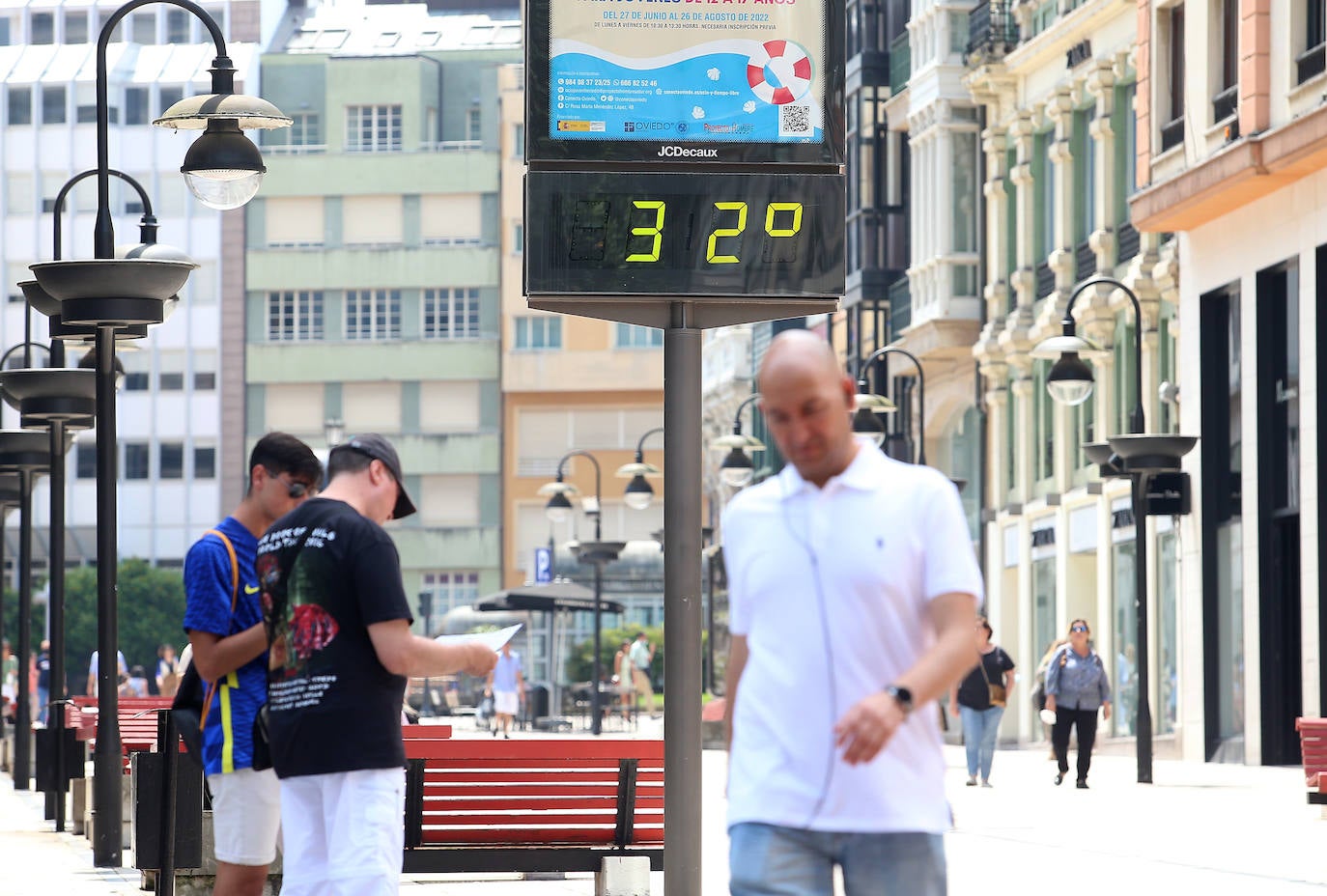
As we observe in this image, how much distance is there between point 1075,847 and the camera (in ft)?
56.3

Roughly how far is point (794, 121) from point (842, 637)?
17.9 feet

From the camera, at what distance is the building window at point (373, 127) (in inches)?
3602

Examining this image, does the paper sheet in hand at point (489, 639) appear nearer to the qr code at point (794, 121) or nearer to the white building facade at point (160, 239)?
the qr code at point (794, 121)

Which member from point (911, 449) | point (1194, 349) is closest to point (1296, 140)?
point (1194, 349)

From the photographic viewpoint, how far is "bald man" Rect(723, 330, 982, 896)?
205 inches

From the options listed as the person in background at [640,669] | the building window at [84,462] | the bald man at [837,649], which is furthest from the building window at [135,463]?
the bald man at [837,649]

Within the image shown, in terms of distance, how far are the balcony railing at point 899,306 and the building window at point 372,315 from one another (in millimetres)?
43517

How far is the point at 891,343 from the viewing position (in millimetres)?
48750

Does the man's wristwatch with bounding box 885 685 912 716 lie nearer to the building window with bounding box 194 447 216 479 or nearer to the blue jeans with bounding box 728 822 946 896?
the blue jeans with bounding box 728 822 946 896

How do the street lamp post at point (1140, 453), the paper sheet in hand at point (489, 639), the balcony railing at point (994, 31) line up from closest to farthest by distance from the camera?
the paper sheet in hand at point (489, 639) → the street lamp post at point (1140, 453) → the balcony railing at point (994, 31)

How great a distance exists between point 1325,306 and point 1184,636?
6.15 meters

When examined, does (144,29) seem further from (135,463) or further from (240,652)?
(240,652)

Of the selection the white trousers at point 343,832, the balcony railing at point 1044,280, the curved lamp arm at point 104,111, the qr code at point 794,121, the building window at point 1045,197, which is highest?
the building window at point 1045,197

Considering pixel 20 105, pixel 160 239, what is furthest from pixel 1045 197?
pixel 20 105
